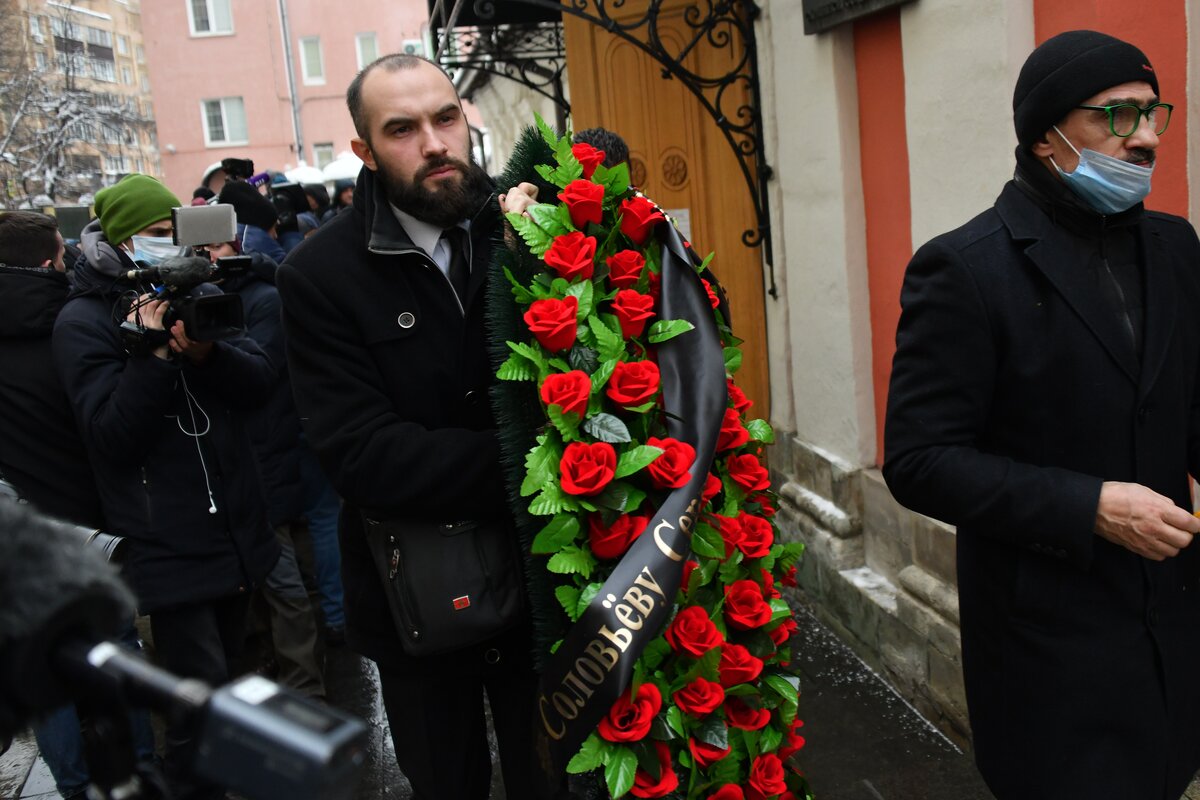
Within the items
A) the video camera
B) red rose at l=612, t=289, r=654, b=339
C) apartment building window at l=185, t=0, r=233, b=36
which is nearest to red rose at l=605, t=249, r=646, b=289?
red rose at l=612, t=289, r=654, b=339

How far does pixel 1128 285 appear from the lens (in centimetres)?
214

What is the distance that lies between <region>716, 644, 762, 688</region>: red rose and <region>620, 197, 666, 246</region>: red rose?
85 centimetres

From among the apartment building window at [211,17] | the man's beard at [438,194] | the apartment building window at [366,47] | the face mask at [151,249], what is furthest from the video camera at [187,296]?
the apartment building window at [211,17]

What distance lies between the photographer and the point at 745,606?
2217 mm

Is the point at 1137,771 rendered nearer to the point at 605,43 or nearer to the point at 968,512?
the point at 968,512

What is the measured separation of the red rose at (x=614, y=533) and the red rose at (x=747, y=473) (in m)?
0.31

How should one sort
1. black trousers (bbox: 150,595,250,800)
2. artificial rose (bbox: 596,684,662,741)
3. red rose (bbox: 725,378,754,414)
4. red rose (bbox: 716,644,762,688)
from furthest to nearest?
black trousers (bbox: 150,595,250,800), red rose (bbox: 725,378,754,414), red rose (bbox: 716,644,762,688), artificial rose (bbox: 596,684,662,741)

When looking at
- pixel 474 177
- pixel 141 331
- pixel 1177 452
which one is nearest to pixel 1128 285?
pixel 1177 452

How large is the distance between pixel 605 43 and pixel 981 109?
8.68 feet

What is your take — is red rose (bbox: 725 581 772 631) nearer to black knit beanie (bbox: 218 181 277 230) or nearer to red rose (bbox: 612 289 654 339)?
red rose (bbox: 612 289 654 339)

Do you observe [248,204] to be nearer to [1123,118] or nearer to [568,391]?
[568,391]

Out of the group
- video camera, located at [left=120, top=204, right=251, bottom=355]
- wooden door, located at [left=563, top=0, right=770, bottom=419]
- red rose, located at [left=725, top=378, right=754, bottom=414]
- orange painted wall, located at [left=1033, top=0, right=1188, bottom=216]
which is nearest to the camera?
red rose, located at [left=725, top=378, right=754, bottom=414]

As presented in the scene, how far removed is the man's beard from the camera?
2.37 metres

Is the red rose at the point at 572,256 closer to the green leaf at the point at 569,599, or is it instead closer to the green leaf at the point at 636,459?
the green leaf at the point at 636,459
